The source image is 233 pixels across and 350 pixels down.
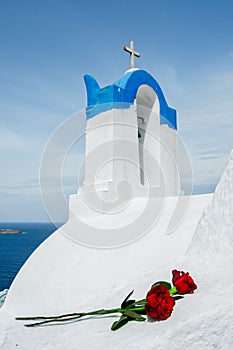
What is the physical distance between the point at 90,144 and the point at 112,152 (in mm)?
748

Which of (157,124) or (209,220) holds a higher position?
(157,124)

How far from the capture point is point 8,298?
6512 millimetres

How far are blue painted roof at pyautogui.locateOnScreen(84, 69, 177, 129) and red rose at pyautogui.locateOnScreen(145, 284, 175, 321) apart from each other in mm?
5633

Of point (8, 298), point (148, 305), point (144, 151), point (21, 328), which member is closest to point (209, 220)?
point (148, 305)

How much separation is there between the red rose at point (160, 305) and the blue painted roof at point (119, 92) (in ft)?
18.5

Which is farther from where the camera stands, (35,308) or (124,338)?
(35,308)

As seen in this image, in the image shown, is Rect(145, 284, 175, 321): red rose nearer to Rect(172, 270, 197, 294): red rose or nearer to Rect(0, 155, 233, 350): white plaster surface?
Rect(0, 155, 233, 350): white plaster surface

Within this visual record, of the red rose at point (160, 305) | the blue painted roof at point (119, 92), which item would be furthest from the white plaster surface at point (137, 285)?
the blue painted roof at point (119, 92)

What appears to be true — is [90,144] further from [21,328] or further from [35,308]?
[21,328]

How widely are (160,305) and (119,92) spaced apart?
236 inches

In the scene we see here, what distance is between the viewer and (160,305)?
6.59ft

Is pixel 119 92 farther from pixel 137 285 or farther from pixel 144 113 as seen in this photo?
pixel 137 285

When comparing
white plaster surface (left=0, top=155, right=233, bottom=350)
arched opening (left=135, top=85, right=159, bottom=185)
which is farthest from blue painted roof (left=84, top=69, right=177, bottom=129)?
white plaster surface (left=0, top=155, right=233, bottom=350)

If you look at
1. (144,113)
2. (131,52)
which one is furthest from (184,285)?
(131,52)
